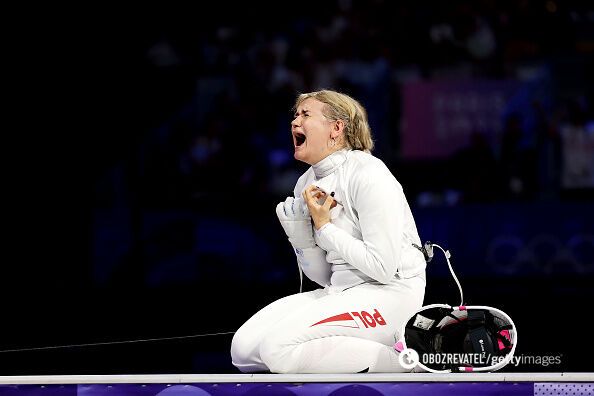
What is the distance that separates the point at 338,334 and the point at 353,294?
14cm

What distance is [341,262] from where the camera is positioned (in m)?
3.24

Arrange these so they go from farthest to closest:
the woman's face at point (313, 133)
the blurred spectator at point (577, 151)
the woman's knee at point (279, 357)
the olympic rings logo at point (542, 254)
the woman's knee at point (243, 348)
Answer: the blurred spectator at point (577, 151), the olympic rings logo at point (542, 254), the woman's face at point (313, 133), the woman's knee at point (243, 348), the woman's knee at point (279, 357)

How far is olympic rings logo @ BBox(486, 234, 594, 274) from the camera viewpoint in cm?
758

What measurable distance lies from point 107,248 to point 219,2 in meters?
2.87

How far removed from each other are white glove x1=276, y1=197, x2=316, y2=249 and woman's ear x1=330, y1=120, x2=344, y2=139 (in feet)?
0.88

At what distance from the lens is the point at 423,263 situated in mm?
3273

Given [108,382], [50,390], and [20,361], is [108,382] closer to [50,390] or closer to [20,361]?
[50,390]

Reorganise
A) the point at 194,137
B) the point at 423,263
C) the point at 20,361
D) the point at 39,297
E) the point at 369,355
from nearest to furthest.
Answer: the point at 369,355, the point at 423,263, the point at 20,361, the point at 39,297, the point at 194,137

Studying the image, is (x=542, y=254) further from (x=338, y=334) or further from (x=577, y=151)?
(x=338, y=334)

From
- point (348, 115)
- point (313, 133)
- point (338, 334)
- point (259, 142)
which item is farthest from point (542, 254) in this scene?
point (338, 334)

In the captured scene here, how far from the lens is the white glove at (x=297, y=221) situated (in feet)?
10.6

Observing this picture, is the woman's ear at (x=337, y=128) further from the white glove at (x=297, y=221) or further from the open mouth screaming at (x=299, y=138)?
the white glove at (x=297, y=221)

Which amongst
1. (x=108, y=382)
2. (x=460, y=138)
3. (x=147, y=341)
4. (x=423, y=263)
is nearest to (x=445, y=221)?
(x=460, y=138)

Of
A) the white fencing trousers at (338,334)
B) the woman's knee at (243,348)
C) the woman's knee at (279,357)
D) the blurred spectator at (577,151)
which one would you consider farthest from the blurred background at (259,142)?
the woman's knee at (279,357)
